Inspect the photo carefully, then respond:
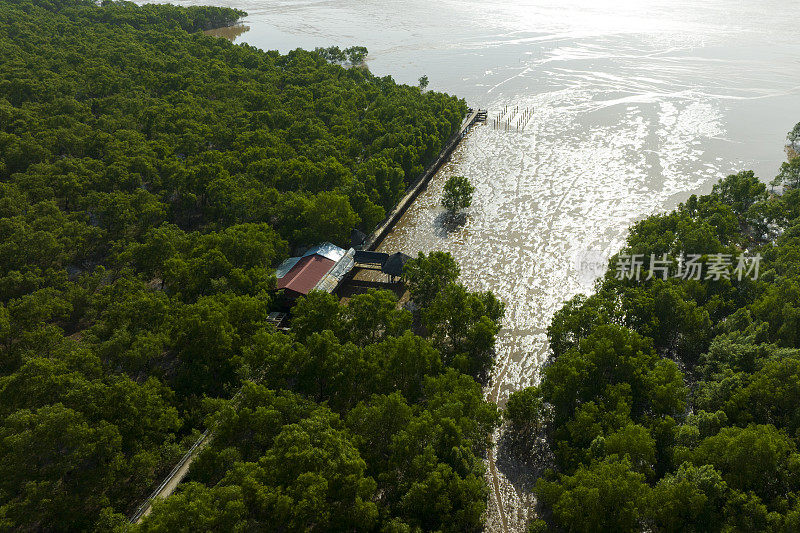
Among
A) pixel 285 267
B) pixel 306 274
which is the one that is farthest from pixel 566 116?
pixel 285 267

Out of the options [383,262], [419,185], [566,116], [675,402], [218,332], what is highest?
[566,116]

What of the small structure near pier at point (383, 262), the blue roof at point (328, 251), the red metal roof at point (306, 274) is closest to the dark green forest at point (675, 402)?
the small structure near pier at point (383, 262)

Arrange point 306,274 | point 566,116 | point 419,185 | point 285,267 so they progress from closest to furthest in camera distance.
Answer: point 306,274
point 285,267
point 419,185
point 566,116

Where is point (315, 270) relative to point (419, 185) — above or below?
below

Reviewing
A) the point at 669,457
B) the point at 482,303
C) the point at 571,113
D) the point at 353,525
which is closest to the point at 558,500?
the point at 669,457

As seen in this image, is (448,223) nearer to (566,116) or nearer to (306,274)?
(306,274)

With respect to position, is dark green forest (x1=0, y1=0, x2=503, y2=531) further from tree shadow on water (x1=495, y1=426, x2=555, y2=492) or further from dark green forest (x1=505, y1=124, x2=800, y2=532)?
dark green forest (x1=505, y1=124, x2=800, y2=532)

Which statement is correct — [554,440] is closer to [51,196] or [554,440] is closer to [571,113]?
[51,196]
